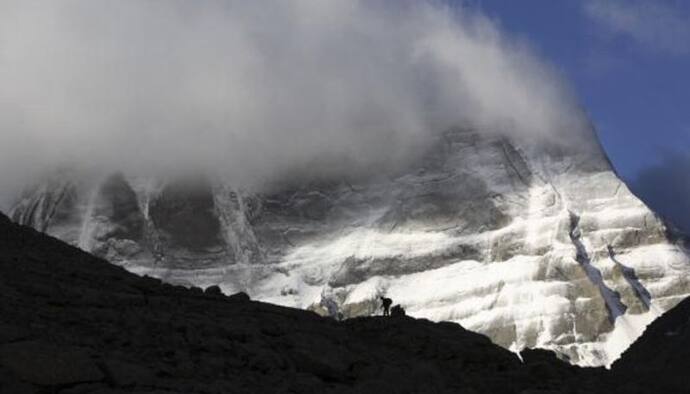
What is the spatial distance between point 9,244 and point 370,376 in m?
11.3

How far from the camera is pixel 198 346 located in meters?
32.0

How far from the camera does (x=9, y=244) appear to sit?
38.1 m

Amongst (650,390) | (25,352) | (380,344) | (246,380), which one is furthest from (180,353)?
(650,390)

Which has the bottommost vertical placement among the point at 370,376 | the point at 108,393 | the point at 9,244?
the point at 108,393

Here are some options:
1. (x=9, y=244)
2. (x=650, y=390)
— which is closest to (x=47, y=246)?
(x=9, y=244)

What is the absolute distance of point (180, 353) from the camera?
3114 cm

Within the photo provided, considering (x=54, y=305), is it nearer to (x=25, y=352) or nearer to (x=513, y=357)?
(x=25, y=352)

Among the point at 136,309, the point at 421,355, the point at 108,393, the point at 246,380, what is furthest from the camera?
the point at 421,355

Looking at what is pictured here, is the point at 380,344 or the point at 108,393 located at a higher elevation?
the point at 380,344

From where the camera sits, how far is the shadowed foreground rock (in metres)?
29.1

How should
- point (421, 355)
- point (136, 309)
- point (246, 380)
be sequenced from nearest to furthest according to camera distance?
point (246, 380) → point (136, 309) → point (421, 355)

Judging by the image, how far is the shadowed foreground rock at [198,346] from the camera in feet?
95.5

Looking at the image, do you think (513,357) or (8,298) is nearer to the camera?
(8,298)

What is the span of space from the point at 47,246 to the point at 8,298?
27.2 feet
